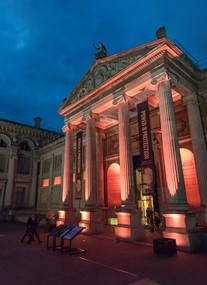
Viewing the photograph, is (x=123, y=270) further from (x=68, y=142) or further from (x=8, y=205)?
(x=8, y=205)

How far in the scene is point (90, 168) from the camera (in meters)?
15.6

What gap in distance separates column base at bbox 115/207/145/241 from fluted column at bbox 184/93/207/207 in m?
4.09

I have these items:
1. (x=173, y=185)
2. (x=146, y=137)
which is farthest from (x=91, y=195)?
(x=173, y=185)

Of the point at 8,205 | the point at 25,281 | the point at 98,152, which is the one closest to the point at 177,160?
the point at 25,281

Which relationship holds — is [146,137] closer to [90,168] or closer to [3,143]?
[90,168]

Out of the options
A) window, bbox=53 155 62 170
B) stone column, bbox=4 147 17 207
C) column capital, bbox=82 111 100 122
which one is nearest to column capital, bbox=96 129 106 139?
column capital, bbox=82 111 100 122

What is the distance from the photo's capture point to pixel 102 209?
1859 cm

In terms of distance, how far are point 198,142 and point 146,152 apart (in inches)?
150

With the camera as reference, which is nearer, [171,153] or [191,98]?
[171,153]

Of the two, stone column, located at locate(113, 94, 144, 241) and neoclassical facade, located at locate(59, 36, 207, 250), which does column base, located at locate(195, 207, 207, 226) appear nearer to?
neoclassical facade, located at locate(59, 36, 207, 250)

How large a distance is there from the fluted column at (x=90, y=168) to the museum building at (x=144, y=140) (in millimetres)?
73

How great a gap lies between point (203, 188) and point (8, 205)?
25.9 m

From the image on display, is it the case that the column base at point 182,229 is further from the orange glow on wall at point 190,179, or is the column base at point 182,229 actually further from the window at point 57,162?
the window at point 57,162

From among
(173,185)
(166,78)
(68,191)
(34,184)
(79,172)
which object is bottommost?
(173,185)
